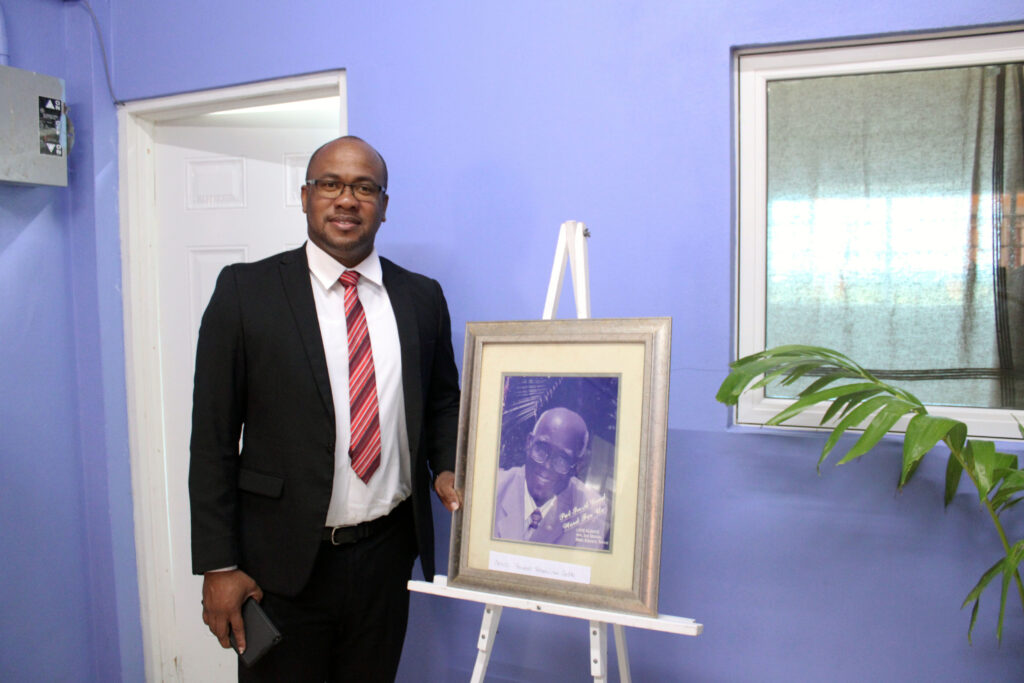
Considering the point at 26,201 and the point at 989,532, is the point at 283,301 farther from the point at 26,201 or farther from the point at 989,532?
the point at 989,532

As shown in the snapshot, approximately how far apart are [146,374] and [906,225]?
238 centimetres

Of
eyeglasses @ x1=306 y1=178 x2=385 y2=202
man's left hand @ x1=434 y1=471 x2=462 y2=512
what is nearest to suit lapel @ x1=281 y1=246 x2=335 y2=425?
eyeglasses @ x1=306 y1=178 x2=385 y2=202

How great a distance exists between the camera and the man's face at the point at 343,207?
5.12ft

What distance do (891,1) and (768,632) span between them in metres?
1.55

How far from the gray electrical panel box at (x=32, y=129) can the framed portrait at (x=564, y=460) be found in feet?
5.23

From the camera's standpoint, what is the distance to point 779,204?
5.97 feet

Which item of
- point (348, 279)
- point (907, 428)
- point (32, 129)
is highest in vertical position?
point (32, 129)

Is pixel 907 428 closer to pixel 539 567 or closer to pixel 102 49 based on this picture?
pixel 539 567

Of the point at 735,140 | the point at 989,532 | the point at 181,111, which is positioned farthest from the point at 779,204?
the point at 181,111

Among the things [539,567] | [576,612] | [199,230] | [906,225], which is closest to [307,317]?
[539,567]

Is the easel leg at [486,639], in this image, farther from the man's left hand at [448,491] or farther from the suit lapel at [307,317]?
the suit lapel at [307,317]

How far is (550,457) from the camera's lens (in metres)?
1.36

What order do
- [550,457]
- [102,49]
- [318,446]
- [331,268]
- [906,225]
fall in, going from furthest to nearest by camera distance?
1. [102,49]
2. [906,225]
3. [331,268]
4. [318,446]
5. [550,457]

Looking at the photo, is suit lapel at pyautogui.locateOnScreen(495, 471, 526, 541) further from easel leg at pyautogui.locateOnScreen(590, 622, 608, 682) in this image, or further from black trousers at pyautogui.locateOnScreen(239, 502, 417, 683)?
black trousers at pyautogui.locateOnScreen(239, 502, 417, 683)
